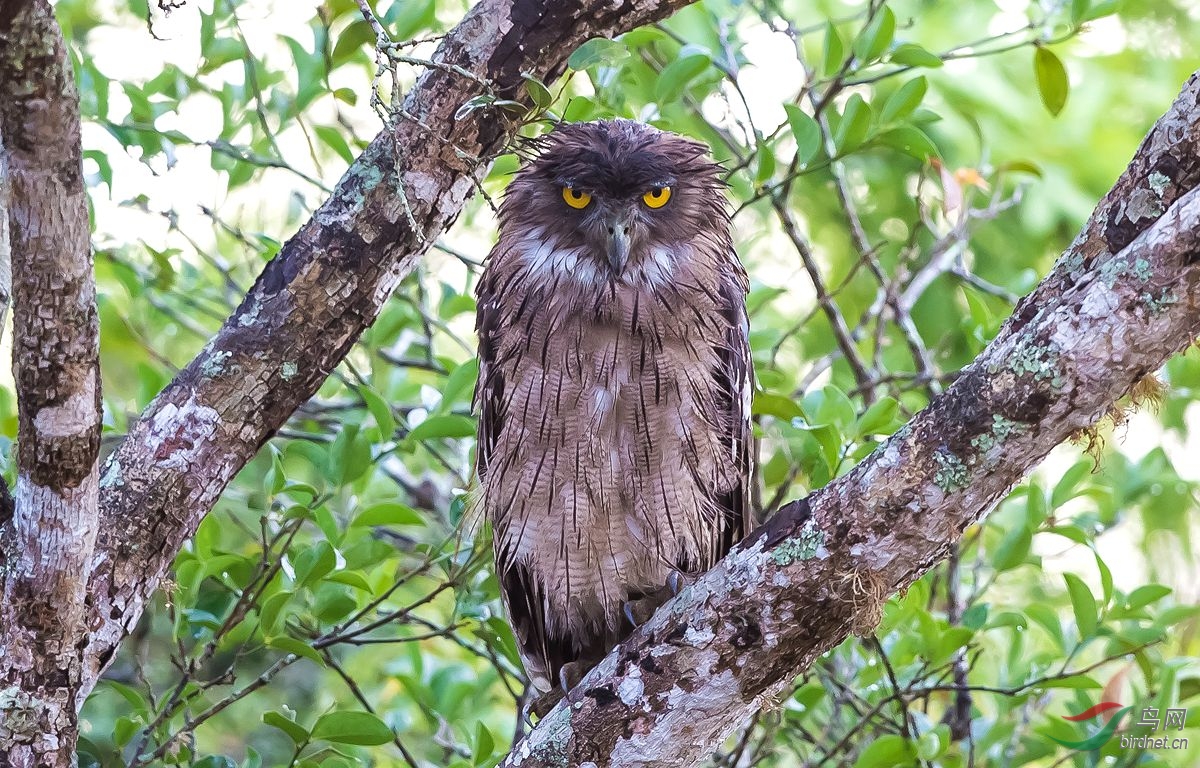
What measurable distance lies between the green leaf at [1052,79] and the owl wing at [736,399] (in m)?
0.77

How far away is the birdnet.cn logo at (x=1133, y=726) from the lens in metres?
2.36

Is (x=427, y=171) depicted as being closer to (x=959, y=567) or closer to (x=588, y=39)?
(x=588, y=39)

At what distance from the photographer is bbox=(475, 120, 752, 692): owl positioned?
96.8 inches

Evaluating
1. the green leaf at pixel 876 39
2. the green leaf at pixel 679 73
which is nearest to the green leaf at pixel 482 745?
the green leaf at pixel 679 73

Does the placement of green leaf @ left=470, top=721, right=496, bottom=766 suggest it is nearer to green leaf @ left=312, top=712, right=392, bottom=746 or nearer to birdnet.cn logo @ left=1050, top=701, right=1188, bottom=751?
green leaf @ left=312, top=712, right=392, bottom=746

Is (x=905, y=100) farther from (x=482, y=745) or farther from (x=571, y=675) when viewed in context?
(x=482, y=745)

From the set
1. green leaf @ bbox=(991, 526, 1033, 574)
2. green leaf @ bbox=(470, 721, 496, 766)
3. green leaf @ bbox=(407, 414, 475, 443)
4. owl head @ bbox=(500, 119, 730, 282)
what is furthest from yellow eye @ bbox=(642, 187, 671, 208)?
green leaf @ bbox=(470, 721, 496, 766)

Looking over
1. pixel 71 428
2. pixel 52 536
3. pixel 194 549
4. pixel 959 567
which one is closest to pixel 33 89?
pixel 71 428

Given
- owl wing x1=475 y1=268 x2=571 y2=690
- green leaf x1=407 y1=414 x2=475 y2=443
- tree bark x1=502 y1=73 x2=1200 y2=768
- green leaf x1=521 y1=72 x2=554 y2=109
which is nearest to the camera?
tree bark x1=502 y1=73 x2=1200 y2=768

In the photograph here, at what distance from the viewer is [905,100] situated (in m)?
2.45

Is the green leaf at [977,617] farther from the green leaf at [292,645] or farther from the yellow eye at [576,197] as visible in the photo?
the green leaf at [292,645]

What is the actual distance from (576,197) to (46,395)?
130cm

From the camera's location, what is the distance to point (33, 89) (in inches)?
52.4

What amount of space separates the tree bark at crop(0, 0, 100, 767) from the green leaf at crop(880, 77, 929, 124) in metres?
1.70
